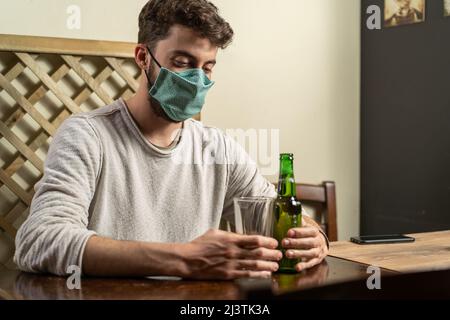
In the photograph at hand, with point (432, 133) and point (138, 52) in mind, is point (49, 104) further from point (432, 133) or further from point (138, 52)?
point (432, 133)

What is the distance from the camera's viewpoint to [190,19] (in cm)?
124

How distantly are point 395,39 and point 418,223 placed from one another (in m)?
0.73

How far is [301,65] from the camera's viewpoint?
7.32ft

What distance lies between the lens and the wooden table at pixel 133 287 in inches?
30.1

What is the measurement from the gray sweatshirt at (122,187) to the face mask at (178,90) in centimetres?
8

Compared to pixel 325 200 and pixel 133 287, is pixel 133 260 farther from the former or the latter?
pixel 325 200

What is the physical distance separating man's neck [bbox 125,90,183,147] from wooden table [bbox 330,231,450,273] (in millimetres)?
463

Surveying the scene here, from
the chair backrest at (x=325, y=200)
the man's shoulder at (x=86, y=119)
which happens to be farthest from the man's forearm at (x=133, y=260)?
the chair backrest at (x=325, y=200)

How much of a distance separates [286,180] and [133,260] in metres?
0.29

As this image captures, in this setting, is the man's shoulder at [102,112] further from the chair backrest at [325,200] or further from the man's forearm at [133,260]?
the chair backrest at [325,200]
